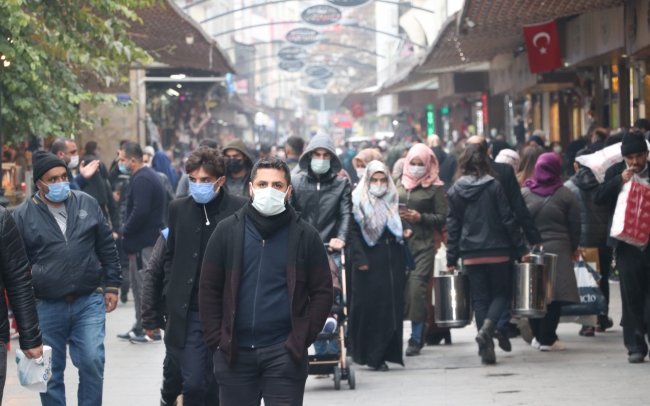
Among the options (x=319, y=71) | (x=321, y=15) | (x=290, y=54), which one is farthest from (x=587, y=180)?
(x=319, y=71)

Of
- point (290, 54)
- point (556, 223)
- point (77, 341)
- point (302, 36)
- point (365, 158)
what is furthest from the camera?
point (290, 54)

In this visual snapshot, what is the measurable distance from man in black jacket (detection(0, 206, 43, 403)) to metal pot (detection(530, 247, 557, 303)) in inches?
186

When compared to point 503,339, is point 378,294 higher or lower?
higher

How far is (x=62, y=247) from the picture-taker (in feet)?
19.9

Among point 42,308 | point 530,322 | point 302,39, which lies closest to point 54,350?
point 42,308

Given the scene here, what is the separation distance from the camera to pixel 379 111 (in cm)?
5466

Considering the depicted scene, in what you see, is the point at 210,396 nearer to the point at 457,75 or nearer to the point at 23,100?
the point at 23,100

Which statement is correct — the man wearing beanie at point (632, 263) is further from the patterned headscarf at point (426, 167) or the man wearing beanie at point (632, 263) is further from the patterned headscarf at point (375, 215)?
the patterned headscarf at point (375, 215)

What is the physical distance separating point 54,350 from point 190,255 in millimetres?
1043

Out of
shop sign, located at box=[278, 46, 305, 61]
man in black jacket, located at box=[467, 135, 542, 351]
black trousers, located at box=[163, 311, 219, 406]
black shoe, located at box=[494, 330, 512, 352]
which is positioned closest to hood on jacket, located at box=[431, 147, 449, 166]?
man in black jacket, located at box=[467, 135, 542, 351]

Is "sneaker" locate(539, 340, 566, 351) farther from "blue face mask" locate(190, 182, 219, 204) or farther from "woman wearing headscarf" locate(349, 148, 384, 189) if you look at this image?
"blue face mask" locate(190, 182, 219, 204)

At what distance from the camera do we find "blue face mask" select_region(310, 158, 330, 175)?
8.05 metres

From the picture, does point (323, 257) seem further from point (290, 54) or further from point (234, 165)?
point (290, 54)

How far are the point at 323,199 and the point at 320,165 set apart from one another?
26 centimetres
